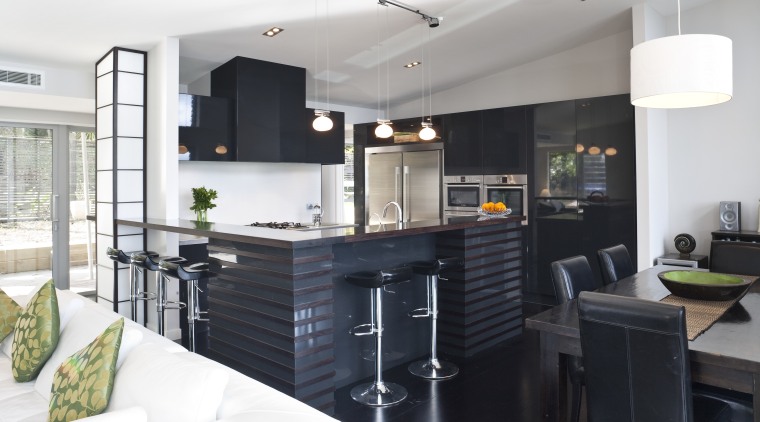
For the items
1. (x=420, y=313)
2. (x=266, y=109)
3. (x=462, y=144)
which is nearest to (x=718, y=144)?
(x=462, y=144)

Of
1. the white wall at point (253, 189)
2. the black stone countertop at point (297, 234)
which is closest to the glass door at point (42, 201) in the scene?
the white wall at point (253, 189)

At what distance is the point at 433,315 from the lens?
3779mm

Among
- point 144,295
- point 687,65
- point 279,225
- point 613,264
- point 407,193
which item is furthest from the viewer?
point 407,193

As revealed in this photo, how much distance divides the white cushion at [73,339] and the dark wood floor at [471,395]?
1453 millimetres

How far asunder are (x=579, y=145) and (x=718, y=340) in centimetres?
396

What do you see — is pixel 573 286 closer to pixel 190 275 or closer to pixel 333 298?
pixel 333 298

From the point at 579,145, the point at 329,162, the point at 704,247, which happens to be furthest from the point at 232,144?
the point at 704,247

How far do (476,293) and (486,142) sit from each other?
2.65 metres

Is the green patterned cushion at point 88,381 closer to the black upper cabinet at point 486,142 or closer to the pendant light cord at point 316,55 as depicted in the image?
the pendant light cord at point 316,55

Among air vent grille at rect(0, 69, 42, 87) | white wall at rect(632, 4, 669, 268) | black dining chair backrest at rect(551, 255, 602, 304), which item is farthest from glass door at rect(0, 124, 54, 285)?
white wall at rect(632, 4, 669, 268)

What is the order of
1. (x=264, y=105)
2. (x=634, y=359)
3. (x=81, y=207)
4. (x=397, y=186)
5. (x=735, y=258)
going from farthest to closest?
(x=397, y=186) → (x=81, y=207) → (x=264, y=105) → (x=735, y=258) → (x=634, y=359)

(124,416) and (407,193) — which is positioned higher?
(407,193)

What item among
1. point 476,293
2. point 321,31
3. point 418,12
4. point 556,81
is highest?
point 418,12

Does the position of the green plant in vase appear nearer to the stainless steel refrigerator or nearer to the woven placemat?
the stainless steel refrigerator
